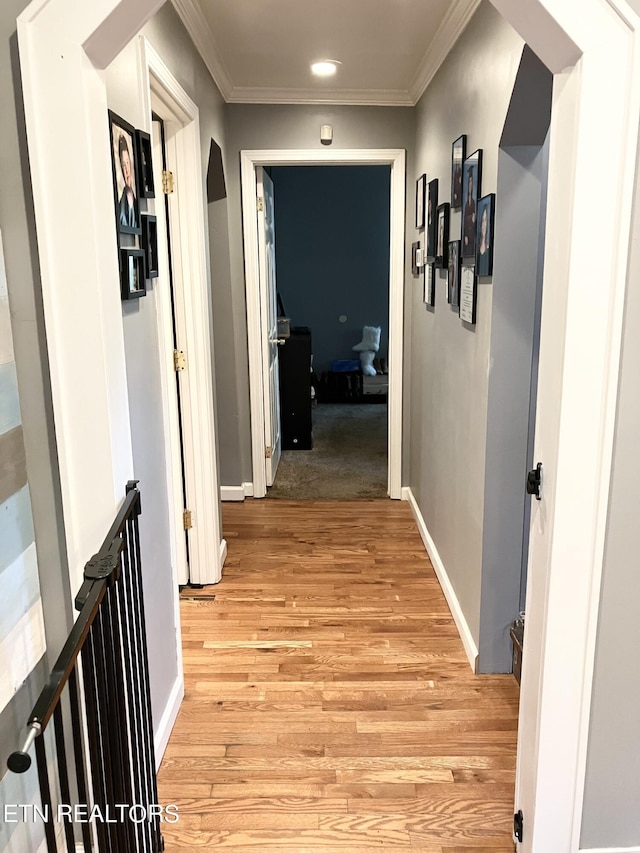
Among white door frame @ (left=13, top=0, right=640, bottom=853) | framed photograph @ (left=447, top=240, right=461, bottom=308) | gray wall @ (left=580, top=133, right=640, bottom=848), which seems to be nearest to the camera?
white door frame @ (left=13, top=0, right=640, bottom=853)

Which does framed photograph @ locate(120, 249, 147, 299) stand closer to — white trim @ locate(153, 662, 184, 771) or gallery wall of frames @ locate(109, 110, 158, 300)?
gallery wall of frames @ locate(109, 110, 158, 300)

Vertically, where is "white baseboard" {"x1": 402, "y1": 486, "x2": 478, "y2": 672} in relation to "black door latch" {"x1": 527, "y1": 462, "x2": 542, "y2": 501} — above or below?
below

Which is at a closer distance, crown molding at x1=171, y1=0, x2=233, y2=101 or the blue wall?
crown molding at x1=171, y1=0, x2=233, y2=101

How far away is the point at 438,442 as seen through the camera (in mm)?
3260

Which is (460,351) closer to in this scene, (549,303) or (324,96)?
(549,303)

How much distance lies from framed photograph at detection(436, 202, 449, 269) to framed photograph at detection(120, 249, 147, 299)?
4.99 feet

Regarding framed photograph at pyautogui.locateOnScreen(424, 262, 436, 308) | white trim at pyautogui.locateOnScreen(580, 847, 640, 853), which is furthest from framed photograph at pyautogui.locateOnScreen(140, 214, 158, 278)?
white trim at pyautogui.locateOnScreen(580, 847, 640, 853)

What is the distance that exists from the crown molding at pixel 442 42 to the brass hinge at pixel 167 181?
1298mm

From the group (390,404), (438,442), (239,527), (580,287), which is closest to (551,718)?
(580,287)

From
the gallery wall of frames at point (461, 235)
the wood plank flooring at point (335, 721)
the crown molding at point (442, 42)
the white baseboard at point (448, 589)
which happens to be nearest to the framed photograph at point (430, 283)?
the gallery wall of frames at point (461, 235)

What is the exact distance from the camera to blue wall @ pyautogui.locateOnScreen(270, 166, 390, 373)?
23.1 ft

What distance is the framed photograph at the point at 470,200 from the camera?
7.70 feet

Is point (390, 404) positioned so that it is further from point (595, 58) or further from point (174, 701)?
point (595, 58)

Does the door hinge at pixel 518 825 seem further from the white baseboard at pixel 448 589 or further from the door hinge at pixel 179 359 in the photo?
the door hinge at pixel 179 359
